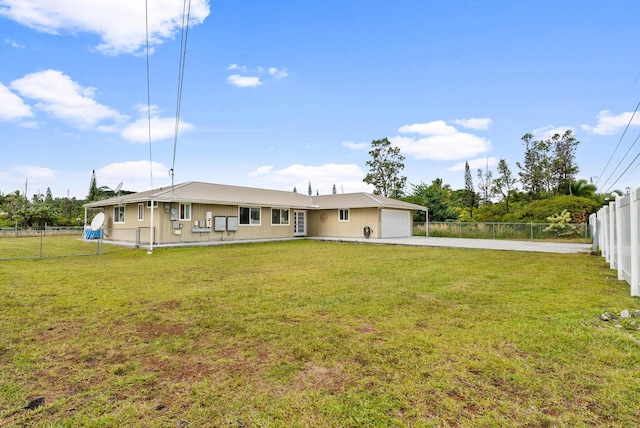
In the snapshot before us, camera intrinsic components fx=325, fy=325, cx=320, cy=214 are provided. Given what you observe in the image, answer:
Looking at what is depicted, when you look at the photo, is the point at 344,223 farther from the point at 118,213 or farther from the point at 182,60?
the point at 182,60

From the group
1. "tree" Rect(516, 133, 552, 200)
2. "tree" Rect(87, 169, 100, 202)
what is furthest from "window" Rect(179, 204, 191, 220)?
"tree" Rect(87, 169, 100, 202)

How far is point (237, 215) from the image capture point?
17469 millimetres

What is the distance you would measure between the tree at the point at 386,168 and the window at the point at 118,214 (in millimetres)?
23764

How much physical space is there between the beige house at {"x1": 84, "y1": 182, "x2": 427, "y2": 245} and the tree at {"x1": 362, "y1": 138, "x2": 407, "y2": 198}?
11618 mm

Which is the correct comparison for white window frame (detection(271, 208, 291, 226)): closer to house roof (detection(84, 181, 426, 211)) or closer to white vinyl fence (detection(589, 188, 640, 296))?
house roof (detection(84, 181, 426, 211))

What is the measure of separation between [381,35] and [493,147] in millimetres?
21651

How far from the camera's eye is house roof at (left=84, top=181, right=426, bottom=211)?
15352 mm

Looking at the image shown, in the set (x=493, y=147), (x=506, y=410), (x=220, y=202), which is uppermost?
(x=493, y=147)

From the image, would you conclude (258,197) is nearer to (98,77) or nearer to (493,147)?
(98,77)

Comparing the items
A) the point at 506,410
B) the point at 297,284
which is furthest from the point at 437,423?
the point at 297,284

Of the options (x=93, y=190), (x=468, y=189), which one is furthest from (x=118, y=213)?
(x=468, y=189)

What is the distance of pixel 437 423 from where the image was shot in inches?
81.9

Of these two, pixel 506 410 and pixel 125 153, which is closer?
pixel 506 410

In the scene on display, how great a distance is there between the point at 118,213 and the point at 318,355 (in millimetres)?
18511
